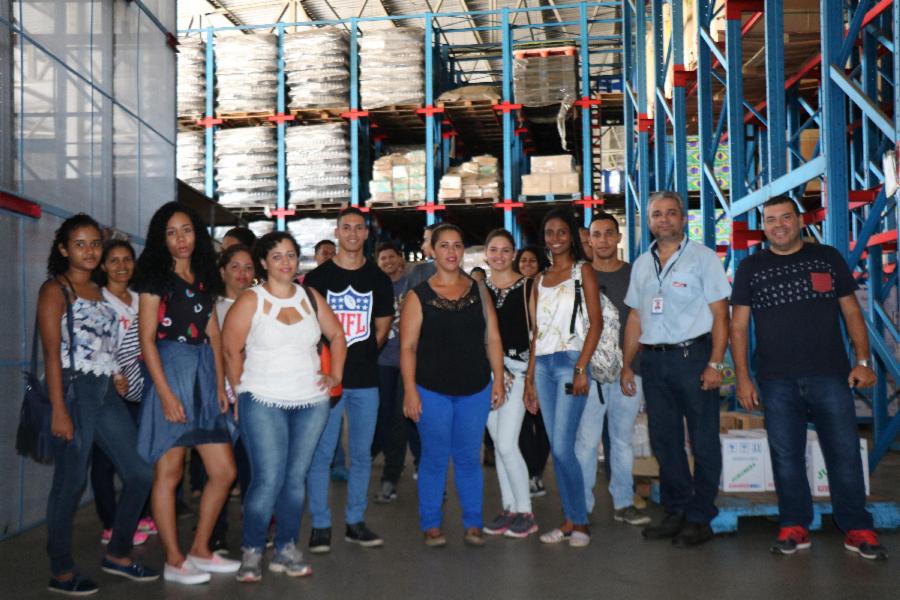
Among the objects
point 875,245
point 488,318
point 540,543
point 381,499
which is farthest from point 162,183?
point 875,245

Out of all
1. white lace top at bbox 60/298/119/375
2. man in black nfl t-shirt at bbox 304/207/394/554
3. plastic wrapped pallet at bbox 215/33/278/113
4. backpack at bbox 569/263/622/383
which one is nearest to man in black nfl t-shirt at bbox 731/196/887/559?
backpack at bbox 569/263/622/383

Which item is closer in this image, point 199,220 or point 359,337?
point 199,220

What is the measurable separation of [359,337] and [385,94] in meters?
8.51

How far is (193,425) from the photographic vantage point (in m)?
3.87

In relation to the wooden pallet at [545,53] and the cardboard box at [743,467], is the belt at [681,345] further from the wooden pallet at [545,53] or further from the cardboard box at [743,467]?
the wooden pallet at [545,53]

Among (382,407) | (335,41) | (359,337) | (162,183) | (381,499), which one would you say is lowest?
(381,499)

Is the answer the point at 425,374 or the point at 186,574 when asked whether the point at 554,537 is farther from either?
the point at 186,574

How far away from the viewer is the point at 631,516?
16.2 feet

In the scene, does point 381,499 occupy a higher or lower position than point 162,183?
lower

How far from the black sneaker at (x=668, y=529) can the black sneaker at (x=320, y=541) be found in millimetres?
1635

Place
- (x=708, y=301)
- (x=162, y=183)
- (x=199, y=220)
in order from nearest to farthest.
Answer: (x=199, y=220)
(x=708, y=301)
(x=162, y=183)

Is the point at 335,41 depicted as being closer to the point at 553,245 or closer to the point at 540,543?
the point at 553,245

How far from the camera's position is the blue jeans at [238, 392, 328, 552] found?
3.80m

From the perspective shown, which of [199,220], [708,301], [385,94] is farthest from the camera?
[385,94]
